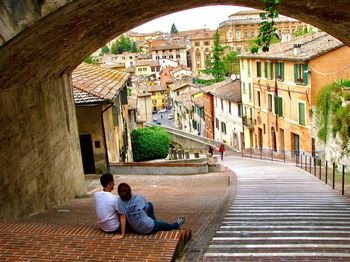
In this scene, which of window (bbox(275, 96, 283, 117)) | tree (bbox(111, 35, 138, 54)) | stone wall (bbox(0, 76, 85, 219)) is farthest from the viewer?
tree (bbox(111, 35, 138, 54))

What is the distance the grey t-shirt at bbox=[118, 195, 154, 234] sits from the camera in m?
6.46

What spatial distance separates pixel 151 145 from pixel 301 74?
39.6ft

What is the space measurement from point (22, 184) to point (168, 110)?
103 metres

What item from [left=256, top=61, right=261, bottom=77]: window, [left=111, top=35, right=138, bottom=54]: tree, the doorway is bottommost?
the doorway

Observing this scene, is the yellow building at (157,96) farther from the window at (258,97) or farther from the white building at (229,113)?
the window at (258,97)

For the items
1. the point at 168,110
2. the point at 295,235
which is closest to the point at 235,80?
the point at 295,235

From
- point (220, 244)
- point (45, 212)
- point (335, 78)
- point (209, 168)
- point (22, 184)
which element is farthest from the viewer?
point (335, 78)

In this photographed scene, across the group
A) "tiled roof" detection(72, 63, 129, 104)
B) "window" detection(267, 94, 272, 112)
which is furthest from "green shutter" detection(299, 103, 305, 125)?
"tiled roof" detection(72, 63, 129, 104)

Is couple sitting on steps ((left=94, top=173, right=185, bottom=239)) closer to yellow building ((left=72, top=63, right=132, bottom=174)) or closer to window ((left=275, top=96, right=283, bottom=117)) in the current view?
yellow building ((left=72, top=63, right=132, bottom=174))

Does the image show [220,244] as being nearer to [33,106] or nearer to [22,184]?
[22,184]

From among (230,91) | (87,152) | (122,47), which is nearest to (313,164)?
(87,152)

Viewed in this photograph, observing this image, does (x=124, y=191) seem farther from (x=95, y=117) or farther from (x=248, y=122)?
(x=248, y=122)

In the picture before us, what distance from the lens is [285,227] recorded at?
831 cm

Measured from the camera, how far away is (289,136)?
35.2 metres
